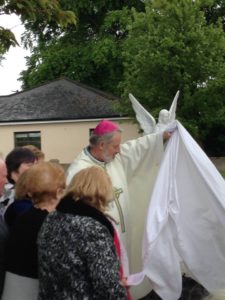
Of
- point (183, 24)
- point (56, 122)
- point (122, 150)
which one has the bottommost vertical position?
point (56, 122)

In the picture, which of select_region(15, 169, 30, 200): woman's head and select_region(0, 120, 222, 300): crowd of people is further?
select_region(15, 169, 30, 200): woman's head

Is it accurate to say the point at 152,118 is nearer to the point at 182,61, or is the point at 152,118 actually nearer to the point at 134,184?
the point at 134,184

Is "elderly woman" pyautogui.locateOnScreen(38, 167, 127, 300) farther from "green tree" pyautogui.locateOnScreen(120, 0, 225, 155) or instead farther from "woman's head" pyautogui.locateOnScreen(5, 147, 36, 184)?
"green tree" pyautogui.locateOnScreen(120, 0, 225, 155)

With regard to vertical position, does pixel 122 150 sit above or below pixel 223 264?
above

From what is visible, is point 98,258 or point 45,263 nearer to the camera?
point 98,258

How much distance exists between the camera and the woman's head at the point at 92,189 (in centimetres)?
337

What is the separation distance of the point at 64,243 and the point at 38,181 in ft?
1.84

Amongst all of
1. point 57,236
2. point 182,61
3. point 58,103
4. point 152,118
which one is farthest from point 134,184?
point 58,103

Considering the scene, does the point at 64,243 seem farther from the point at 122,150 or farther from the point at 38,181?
the point at 122,150

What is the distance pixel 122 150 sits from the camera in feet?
18.9

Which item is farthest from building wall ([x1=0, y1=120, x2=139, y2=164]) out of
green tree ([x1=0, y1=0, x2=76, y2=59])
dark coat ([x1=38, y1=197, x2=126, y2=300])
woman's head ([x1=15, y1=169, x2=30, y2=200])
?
dark coat ([x1=38, y1=197, x2=126, y2=300])

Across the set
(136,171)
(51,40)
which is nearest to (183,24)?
(51,40)

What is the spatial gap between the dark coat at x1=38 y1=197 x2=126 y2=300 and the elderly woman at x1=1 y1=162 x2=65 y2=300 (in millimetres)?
230

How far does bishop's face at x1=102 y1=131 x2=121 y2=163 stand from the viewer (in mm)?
5273
